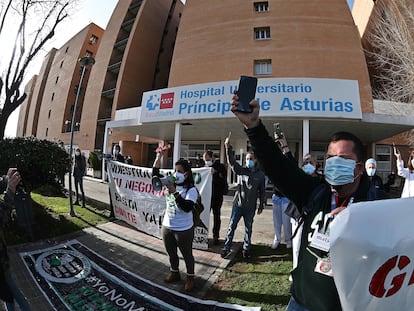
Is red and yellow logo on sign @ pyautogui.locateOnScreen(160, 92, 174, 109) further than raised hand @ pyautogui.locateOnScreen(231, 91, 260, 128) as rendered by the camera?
Yes

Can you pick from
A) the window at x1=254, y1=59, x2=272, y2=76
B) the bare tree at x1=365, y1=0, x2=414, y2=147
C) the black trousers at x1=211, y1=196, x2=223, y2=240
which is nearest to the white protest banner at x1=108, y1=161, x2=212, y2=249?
the black trousers at x1=211, y1=196, x2=223, y2=240

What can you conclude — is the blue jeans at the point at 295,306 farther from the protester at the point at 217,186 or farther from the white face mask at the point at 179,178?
the protester at the point at 217,186

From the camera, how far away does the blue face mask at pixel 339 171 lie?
145 cm

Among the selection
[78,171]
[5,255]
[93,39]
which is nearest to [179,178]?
[5,255]

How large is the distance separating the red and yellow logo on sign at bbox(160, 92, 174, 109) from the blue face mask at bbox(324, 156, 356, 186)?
33.5 feet

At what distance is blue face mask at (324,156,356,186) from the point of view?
1449 mm

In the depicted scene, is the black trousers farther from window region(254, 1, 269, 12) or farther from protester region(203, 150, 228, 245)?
window region(254, 1, 269, 12)

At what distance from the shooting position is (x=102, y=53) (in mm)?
28359

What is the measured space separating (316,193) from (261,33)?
19.7 metres

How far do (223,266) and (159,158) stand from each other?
2160 millimetres

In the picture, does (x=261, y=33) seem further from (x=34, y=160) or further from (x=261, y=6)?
(x=34, y=160)

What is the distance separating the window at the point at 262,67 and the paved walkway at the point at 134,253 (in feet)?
45.4

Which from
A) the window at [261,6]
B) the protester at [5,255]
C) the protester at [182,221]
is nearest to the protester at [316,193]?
the protester at [182,221]

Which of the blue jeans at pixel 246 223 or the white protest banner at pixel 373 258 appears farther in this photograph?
the blue jeans at pixel 246 223
